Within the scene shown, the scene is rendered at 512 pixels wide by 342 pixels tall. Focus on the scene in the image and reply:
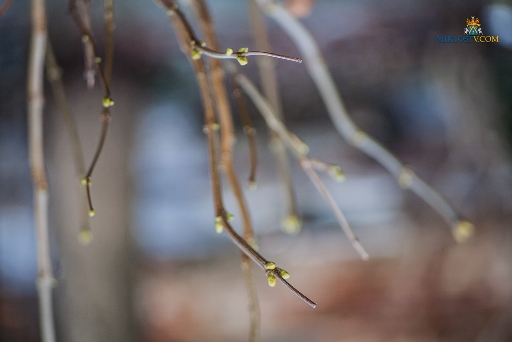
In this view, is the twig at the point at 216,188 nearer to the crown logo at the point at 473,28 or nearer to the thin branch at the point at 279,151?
the thin branch at the point at 279,151

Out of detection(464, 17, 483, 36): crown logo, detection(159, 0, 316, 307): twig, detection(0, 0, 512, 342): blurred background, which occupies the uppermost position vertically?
detection(464, 17, 483, 36): crown logo

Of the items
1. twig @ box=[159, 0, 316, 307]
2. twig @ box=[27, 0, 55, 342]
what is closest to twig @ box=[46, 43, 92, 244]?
twig @ box=[27, 0, 55, 342]

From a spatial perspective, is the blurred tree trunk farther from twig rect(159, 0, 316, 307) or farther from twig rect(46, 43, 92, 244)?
twig rect(159, 0, 316, 307)

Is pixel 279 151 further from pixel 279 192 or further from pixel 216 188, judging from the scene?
pixel 279 192

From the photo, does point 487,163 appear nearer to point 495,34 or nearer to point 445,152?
point 445,152

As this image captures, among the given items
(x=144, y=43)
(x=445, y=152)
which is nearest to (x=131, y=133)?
A: (x=144, y=43)

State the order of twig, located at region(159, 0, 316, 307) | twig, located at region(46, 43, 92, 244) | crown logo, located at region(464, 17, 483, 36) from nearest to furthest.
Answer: twig, located at region(159, 0, 316, 307) < twig, located at region(46, 43, 92, 244) < crown logo, located at region(464, 17, 483, 36)

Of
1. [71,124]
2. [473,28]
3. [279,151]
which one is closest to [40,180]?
[71,124]
